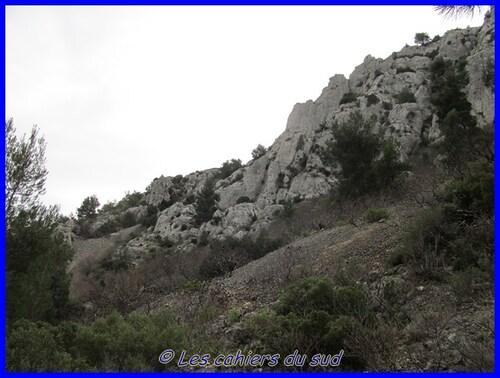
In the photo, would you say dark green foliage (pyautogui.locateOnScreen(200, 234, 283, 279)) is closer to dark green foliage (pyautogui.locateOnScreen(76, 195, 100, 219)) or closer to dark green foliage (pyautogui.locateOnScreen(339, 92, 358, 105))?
dark green foliage (pyautogui.locateOnScreen(339, 92, 358, 105))

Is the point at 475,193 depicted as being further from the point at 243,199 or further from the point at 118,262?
the point at 243,199

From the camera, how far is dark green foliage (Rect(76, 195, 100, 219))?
51.0 metres

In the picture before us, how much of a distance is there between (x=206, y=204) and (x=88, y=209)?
22831 millimetres

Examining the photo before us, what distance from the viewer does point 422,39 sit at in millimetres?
48438

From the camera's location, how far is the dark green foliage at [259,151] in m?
44.1

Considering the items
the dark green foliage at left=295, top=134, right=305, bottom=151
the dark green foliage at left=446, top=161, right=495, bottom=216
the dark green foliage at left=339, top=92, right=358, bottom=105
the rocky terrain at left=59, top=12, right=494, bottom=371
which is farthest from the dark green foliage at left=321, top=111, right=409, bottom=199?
the dark green foliage at left=339, top=92, right=358, bottom=105

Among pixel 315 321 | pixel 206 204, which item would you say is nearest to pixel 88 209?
pixel 206 204

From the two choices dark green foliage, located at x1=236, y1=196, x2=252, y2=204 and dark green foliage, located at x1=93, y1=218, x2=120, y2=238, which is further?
dark green foliage, located at x1=93, y1=218, x2=120, y2=238

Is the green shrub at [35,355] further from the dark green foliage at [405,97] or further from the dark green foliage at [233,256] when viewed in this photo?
the dark green foliage at [405,97]

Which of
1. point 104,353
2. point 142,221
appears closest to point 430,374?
point 104,353

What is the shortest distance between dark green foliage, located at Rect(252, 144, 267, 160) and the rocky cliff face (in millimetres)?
1354

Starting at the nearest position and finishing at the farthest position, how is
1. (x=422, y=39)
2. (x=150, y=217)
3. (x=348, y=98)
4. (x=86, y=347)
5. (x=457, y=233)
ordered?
(x=86, y=347)
(x=457, y=233)
(x=150, y=217)
(x=348, y=98)
(x=422, y=39)

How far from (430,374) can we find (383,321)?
5.21 ft

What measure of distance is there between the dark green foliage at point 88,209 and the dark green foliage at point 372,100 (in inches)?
1393
